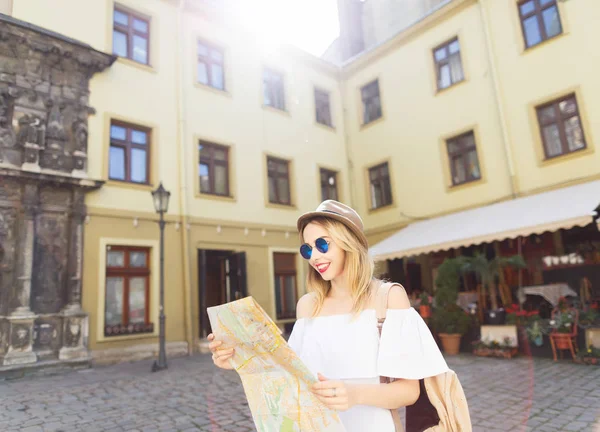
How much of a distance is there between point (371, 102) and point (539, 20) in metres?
5.84

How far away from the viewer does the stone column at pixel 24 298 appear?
26.2 ft

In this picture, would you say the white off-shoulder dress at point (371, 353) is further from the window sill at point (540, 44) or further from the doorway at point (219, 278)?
the window sill at point (540, 44)

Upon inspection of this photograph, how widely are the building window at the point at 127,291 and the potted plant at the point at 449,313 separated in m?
6.66

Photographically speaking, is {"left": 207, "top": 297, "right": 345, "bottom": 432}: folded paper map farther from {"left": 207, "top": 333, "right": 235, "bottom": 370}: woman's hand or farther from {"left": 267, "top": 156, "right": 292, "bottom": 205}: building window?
{"left": 267, "top": 156, "right": 292, "bottom": 205}: building window

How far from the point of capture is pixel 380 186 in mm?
15055

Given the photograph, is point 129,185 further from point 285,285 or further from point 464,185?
point 464,185

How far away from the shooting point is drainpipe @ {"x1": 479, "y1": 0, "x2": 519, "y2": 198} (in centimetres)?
1142

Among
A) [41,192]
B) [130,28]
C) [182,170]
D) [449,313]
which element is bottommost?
[449,313]

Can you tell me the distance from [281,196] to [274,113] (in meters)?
2.77

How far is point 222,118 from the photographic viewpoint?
12.6m

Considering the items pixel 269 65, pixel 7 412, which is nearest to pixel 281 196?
pixel 269 65

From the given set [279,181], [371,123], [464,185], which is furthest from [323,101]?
[464,185]

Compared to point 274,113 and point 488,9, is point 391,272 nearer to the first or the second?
point 274,113

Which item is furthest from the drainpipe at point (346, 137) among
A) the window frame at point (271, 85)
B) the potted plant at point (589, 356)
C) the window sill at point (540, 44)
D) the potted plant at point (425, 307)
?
the potted plant at point (589, 356)
